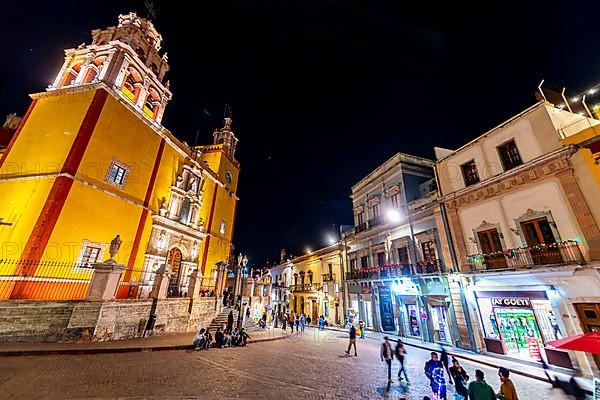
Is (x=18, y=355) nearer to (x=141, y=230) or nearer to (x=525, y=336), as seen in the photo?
(x=141, y=230)

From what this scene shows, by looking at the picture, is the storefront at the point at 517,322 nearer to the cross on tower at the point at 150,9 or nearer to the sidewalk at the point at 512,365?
the sidewalk at the point at 512,365

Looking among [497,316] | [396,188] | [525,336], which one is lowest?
Answer: [525,336]

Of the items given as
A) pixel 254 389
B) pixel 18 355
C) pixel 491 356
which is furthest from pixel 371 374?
pixel 18 355

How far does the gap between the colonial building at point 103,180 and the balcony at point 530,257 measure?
63.4 feet

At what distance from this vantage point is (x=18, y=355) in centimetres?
788

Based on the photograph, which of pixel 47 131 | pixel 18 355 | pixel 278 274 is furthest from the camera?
pixel 278 274

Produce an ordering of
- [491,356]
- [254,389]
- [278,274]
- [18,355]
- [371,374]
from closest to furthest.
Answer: [254,389] → [18,355] → [371,374] → [491,356] → [278,274]

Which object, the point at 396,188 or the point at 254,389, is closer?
the point at 254,389

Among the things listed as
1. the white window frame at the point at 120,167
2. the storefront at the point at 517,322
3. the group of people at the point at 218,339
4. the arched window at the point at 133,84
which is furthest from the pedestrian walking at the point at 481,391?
the arched window at the point at 133,84

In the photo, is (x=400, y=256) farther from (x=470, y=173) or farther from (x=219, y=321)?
(x=219, y=321)

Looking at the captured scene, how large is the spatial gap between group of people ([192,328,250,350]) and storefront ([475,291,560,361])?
12.7 meters

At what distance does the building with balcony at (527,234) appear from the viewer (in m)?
9.81

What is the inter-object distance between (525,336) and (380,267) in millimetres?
8978

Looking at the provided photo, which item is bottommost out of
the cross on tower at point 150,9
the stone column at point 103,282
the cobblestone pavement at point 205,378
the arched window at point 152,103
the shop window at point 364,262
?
the cobblestone pavement at point 205,378
